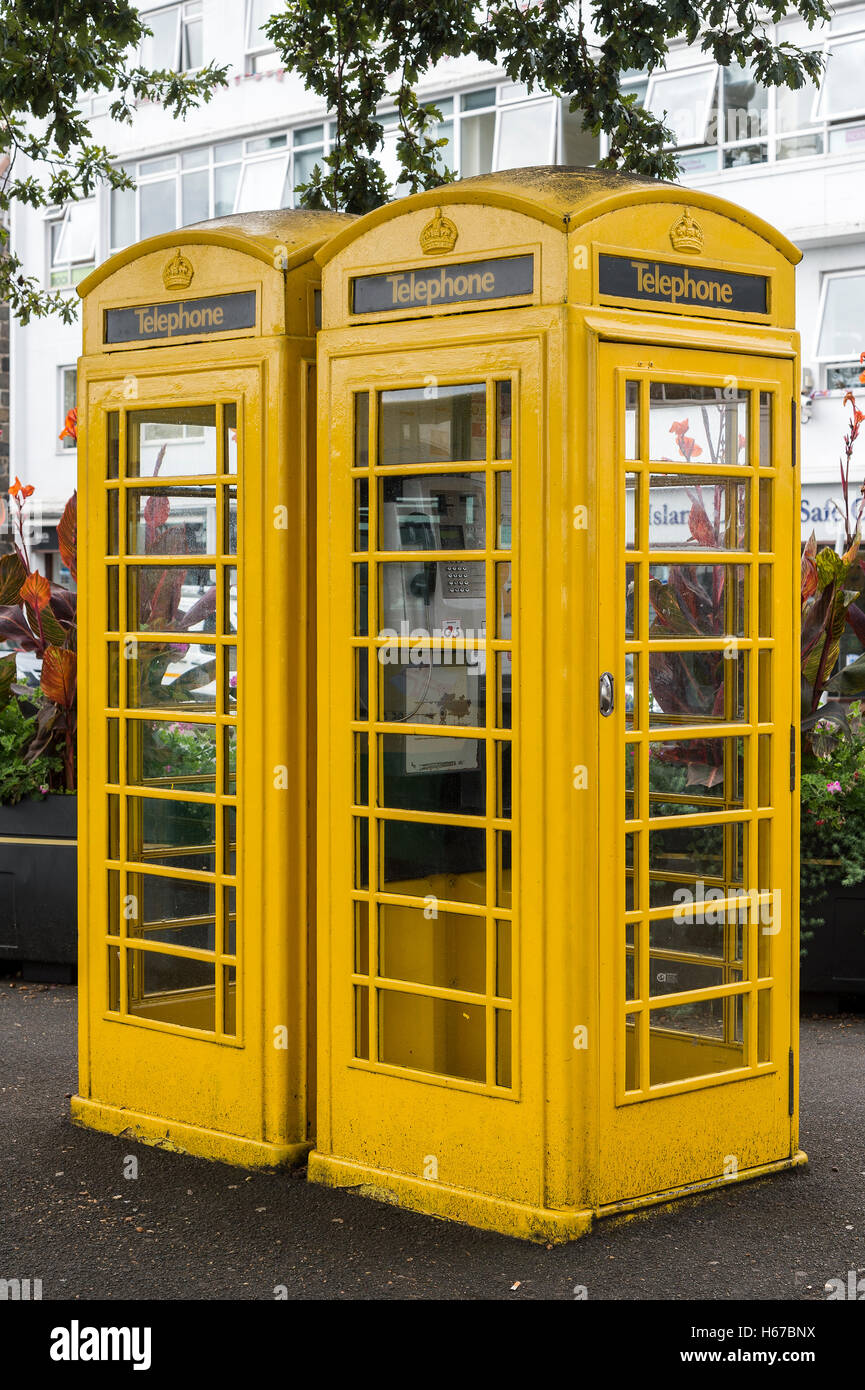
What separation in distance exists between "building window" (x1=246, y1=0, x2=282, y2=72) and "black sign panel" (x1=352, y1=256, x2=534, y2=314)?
78.8ft

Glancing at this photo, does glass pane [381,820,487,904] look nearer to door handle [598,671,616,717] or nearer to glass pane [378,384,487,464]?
door handle [598,671,616,717]

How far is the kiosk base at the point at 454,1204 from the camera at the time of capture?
434 cm

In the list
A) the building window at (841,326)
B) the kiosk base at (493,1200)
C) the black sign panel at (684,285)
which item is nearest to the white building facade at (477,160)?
the building window at (841,326)

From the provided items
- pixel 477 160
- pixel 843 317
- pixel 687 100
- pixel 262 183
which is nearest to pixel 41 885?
pixel 843 317

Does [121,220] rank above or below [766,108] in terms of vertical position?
above

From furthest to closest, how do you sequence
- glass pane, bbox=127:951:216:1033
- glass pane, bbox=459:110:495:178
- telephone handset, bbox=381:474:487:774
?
1. glass pane, bbox=459:110:495:178
2. glass pane, bbox=127:951:216:1033
3. telephone handset, bbox=381:474:487:774

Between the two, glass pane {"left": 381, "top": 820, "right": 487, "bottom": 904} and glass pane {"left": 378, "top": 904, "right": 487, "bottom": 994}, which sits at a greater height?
glass pane {"left": 381, "top": 820, "right": 487, "bottom": 904}

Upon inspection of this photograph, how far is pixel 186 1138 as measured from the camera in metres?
5.20

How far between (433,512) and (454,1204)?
193 centimetres

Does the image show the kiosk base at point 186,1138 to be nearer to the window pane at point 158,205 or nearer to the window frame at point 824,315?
the window frame at point 824,315

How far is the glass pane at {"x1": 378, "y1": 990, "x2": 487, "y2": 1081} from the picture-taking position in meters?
4.73

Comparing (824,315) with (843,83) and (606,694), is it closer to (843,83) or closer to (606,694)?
(843,83)

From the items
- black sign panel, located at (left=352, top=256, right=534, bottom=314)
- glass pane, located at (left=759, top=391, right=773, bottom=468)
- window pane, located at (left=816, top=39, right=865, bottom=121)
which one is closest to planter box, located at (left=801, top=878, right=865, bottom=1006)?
glass pane, located at (left=759, top=391, right=773, bottom=468)

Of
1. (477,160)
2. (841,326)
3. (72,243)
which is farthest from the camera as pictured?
(72,243)
